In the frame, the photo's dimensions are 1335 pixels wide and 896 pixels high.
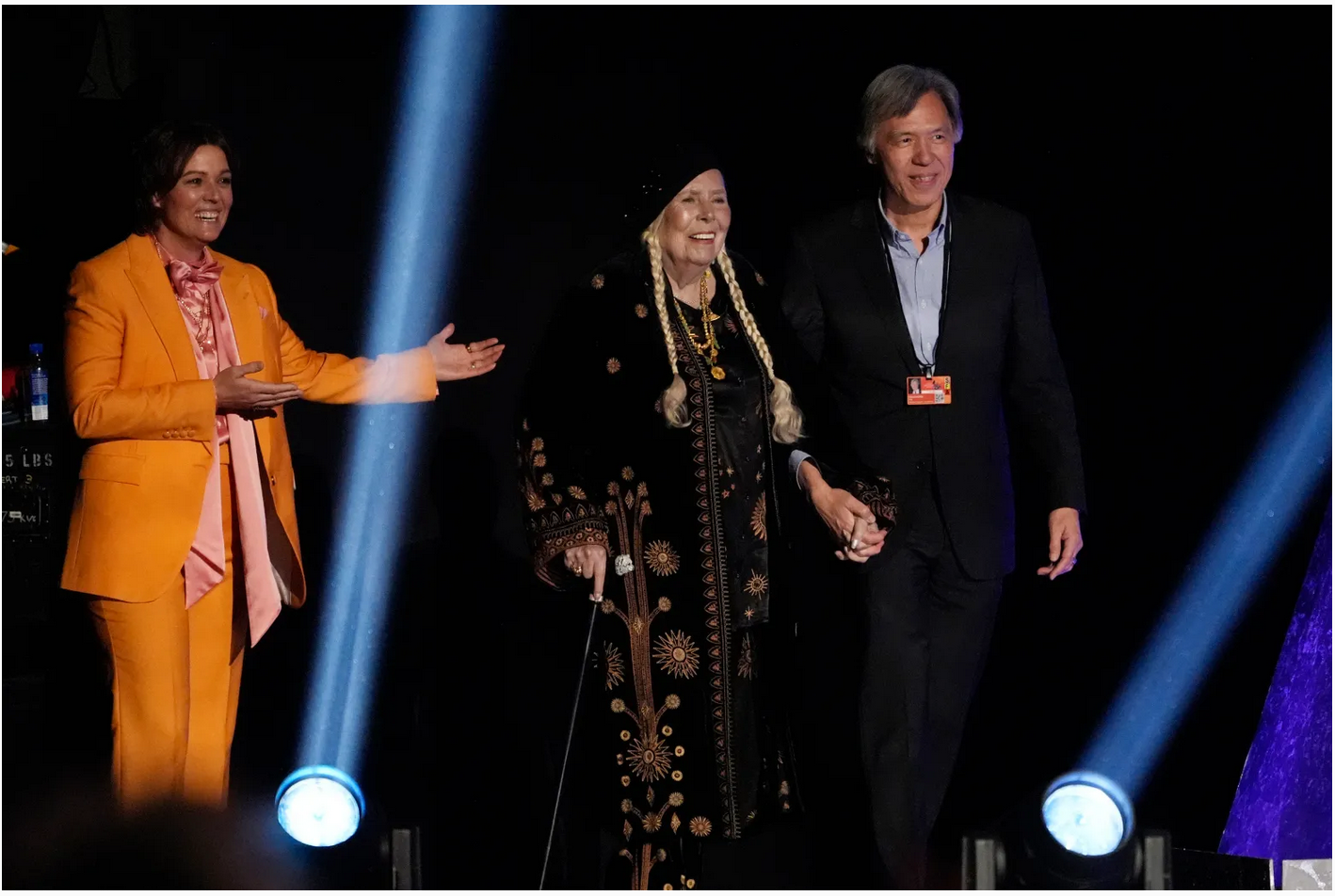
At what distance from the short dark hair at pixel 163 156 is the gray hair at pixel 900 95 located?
5.12 feet

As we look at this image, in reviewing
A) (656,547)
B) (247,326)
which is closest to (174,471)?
(247,326)

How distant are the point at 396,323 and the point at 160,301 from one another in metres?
0.85

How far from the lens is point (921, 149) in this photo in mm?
3697

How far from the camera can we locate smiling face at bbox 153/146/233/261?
12.0 ft

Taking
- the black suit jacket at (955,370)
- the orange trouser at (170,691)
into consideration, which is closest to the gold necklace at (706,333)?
A: the black suit jacket at (955,370)

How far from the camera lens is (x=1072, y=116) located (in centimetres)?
416

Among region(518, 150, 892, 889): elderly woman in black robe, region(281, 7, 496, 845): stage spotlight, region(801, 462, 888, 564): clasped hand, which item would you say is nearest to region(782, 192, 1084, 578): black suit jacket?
region(801, 462, 888, 564): clasped hand

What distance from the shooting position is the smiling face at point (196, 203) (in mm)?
3656

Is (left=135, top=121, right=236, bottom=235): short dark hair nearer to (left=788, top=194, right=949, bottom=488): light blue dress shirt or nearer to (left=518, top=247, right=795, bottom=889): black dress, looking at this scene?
(left=518, top=247, right=795, bottom=889): black dress

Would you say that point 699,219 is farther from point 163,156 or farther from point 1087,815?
point 1087,815

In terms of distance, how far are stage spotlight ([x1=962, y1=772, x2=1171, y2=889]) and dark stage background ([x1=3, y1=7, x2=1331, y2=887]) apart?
1278 millimetres

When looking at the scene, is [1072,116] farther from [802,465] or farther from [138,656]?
[138,656]

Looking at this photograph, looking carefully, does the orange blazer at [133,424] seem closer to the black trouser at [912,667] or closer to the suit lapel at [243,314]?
the suit lapel at [243,314]

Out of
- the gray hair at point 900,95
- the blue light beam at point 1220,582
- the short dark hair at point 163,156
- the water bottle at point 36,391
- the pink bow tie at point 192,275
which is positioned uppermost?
the gray hair at point 900,95
